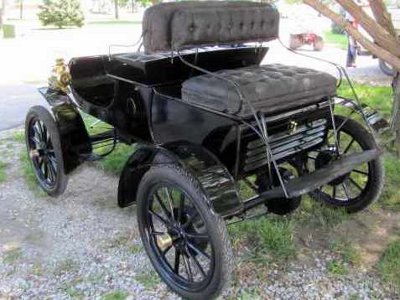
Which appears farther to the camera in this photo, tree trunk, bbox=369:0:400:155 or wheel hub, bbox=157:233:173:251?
tree trunk, bbox=369:0:400:155

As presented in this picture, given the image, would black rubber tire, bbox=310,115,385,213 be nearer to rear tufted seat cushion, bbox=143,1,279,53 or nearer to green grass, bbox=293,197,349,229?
green grass, bbox=293,197,349,229

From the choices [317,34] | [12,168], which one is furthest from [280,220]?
[317,34]

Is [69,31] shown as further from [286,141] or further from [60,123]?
[286,141]

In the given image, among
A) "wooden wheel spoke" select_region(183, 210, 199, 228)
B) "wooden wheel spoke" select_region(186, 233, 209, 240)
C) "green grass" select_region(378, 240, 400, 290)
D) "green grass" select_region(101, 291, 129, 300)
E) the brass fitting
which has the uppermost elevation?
the brass fitting

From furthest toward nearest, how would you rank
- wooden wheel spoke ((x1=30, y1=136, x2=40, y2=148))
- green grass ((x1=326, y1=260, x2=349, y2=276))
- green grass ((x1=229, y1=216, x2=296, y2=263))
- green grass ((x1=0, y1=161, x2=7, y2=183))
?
1. green grass ((x1=0, y1=161, x2=7, y2=183))
2. wooden wheel spoke ((x1=30, y1=136, x2=40, y2=148))
3. green grass ((x1=229, y1=216, x2=296, y2=263))
4. green grass ((x1=326, y1=260, x2=349, y2=276))

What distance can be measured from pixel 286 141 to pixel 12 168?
287 cm

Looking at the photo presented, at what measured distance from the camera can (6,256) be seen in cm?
296

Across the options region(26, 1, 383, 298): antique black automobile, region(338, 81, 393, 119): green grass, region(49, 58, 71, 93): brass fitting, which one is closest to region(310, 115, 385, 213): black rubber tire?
region(26, 1, 383, 298): antique black automobile

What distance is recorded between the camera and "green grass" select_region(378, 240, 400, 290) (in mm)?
2598

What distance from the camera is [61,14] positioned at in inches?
829

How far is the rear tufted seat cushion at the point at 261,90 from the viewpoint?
240 centimetres

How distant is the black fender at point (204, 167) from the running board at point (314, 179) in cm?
18

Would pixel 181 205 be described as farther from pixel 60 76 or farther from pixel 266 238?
pixel 60 76

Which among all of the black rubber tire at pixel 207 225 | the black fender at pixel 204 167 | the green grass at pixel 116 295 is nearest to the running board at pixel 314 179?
the black fender at pixel 204 167
